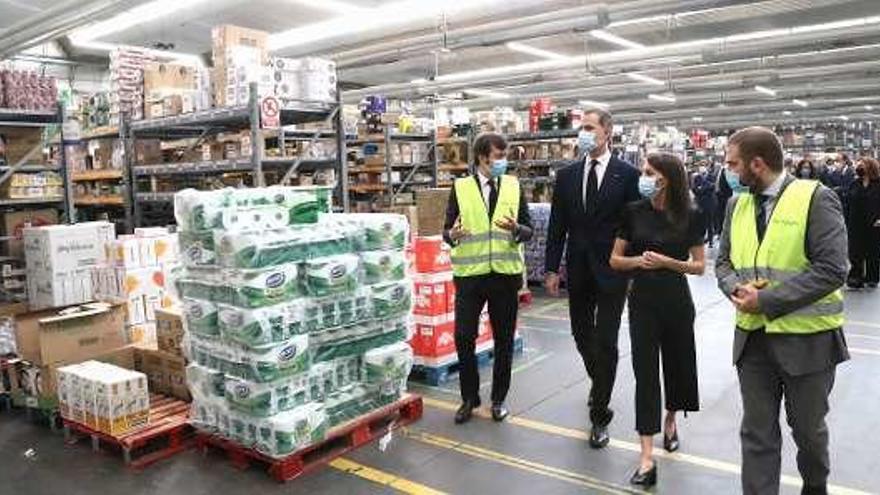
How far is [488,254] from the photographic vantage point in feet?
14.5

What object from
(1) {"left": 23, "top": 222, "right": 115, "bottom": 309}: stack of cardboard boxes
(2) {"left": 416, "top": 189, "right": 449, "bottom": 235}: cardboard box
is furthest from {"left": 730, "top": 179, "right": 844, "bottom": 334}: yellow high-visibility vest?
(2) {"left": 416, "top": 189, "right": 449, "bottom": 235}: cardboard box

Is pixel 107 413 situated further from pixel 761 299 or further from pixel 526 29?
pixel 526 29

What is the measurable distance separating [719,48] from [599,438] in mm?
10649

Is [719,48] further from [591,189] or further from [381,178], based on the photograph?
[591,189]

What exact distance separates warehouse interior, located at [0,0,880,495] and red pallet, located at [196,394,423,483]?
0.04 meters

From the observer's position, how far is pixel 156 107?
6914 mm

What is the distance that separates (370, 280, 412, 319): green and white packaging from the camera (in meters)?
4.40

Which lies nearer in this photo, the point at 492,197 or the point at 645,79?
the point at 492,197

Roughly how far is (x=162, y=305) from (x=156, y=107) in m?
2.27

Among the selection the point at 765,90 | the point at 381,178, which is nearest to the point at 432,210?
the point at 381,178

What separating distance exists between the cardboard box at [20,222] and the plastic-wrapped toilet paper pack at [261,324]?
3.52m

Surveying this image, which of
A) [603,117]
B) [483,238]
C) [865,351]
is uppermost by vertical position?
[603,117]

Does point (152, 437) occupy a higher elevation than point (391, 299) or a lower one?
lower

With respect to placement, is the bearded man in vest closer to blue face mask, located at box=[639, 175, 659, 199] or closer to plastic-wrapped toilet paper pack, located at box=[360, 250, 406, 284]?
blue face mask, located at box=[639, 175, 659, 199]
